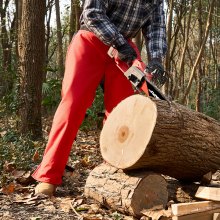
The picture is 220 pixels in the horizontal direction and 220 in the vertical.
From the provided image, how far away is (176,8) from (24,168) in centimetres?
1097

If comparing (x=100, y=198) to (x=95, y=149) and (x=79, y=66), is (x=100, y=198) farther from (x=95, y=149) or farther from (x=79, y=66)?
(x=95, y=149)

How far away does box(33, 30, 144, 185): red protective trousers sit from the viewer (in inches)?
131

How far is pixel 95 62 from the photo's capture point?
3.55 m

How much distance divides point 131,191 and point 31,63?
3.19 metres

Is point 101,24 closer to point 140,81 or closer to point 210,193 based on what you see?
point 140,81

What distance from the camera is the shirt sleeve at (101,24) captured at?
3334mm

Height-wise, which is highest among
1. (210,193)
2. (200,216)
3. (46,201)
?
(210,193)

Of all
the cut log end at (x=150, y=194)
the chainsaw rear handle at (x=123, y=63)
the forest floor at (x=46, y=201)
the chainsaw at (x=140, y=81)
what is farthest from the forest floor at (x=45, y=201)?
the chainsaw rear handle at (x=123, y=63)

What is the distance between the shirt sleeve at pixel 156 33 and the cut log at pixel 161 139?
31.3 inches

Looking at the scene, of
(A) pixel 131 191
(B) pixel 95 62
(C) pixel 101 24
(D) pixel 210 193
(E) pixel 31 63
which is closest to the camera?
(D) pixel 210 193

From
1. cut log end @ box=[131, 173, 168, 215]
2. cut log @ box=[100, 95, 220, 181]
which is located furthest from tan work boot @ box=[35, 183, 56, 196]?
cut log end @ box=[131, 173, 168, 215]

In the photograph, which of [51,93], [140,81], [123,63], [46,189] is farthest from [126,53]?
[51,93]

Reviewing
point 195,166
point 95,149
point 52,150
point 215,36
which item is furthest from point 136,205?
point 215,36

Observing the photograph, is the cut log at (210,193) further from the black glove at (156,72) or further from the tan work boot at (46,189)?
the tan work boot at (46,189)
